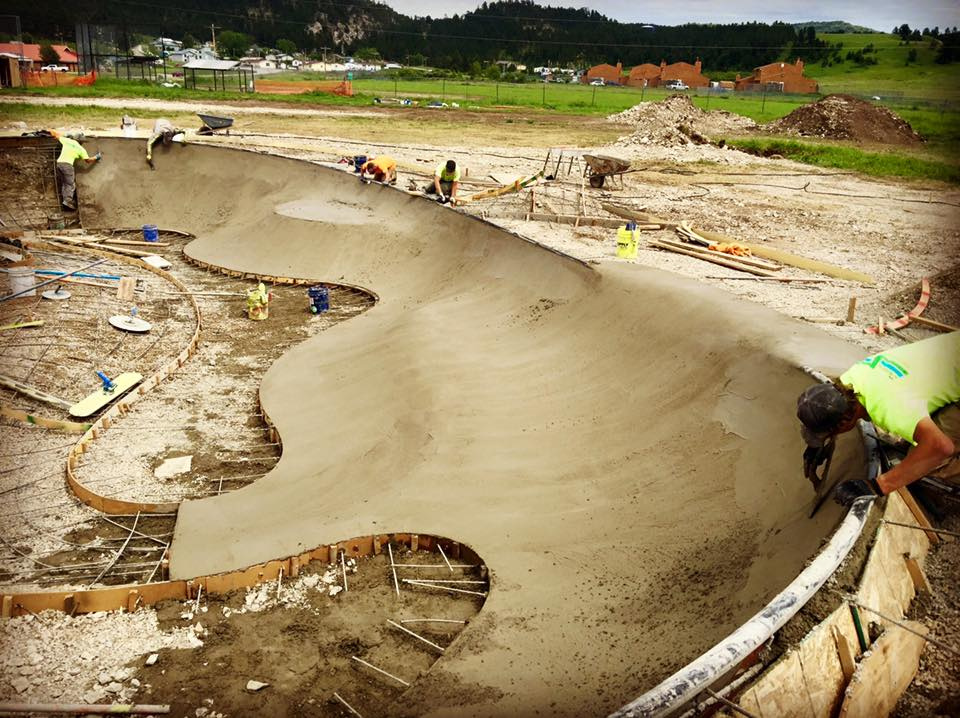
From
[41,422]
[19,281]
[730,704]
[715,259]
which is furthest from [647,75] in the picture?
[730,704]

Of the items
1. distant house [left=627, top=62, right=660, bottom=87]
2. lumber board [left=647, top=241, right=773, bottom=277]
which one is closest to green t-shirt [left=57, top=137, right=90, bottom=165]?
lumber board [left=647, top=241, right=773, bottom=277]

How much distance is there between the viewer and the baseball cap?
13.3ft

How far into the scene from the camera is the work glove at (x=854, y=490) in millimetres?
4074

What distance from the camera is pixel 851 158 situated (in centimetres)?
2367

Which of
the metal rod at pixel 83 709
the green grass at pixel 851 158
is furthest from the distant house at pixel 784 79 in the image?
the metal rod at pixel 83 709

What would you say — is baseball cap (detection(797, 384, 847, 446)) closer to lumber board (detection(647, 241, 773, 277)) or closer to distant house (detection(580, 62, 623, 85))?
lumber board (detection(647, 241, 773, 277))

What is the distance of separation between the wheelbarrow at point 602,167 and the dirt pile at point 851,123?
16259mm

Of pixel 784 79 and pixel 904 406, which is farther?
pixel 784 79

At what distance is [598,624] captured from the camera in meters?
5.20

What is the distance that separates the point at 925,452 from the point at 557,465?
12.5 ft

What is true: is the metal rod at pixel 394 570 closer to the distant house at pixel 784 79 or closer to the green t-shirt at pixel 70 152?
the green t-shirt at pixel 70 152

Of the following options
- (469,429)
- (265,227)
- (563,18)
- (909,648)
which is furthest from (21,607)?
(563,18)

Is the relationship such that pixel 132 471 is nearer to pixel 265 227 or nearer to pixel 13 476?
pixel 13 476

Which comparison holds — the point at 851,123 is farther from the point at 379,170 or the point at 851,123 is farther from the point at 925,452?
the point at 925,452
